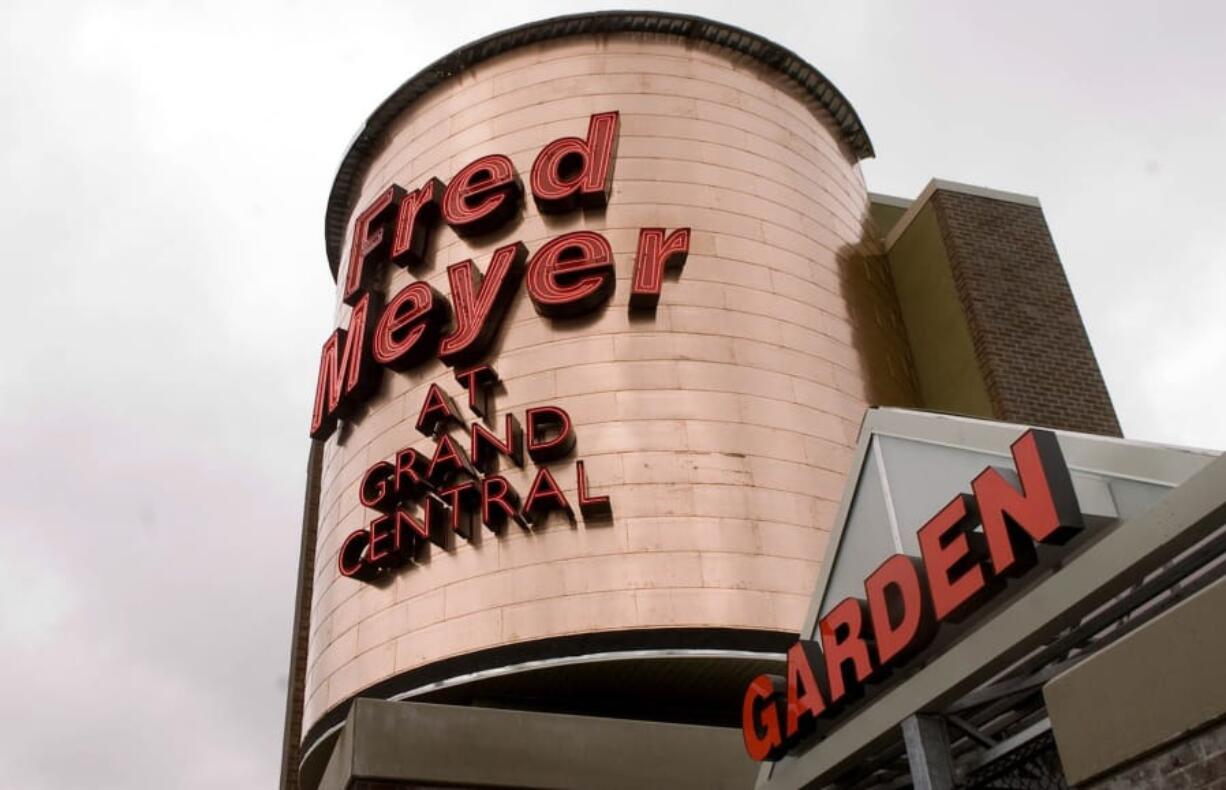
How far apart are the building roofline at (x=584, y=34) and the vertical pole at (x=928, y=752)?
18.8 metres

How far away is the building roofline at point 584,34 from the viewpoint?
81.2ft

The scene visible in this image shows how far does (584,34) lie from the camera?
24703mm

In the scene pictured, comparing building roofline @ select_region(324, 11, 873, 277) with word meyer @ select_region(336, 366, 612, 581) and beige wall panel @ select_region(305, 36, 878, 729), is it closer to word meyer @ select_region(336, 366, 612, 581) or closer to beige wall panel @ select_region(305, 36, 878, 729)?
beige wall panel @ select_region(305, 36, 878, 729)

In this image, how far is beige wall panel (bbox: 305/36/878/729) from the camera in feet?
61.4

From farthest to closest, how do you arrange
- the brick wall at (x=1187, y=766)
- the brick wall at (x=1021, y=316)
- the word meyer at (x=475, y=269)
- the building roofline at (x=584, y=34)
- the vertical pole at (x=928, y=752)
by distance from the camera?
the building roofline at (x=584, y=34), the brick wall at (x=1021, y=316), the word meyer at (x=475, y=269), the vertical pole at (x=928, y=752), the brick wall at (x=1187, y=766)

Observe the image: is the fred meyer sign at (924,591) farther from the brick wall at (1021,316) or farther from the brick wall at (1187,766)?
the brick wall at (1021,316)

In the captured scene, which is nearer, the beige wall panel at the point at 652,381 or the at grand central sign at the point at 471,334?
the beige wall panel at the point at 652,381

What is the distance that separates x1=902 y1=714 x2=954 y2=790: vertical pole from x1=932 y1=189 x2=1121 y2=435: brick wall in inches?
551

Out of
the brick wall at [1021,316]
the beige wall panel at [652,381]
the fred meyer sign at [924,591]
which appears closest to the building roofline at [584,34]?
the beige wall panel at [652,381]

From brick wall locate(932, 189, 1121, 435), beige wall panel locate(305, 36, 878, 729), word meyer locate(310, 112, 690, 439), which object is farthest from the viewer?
brick wall locate(932, 189, 1121, 435)

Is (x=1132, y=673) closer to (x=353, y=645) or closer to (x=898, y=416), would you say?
(x=898, y=416)

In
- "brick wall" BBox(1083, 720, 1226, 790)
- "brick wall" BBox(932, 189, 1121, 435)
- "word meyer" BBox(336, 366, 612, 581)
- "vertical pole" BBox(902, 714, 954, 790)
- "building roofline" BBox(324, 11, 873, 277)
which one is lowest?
"brick wall" BBox(1083, 720, 1226, 790)

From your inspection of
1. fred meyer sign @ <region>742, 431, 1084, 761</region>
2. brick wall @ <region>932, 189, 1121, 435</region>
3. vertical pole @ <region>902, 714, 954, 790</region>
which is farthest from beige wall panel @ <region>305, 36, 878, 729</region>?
vertical pole @ <region>902, 714, 954, 790</region>

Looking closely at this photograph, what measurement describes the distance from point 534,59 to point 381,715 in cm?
1493
